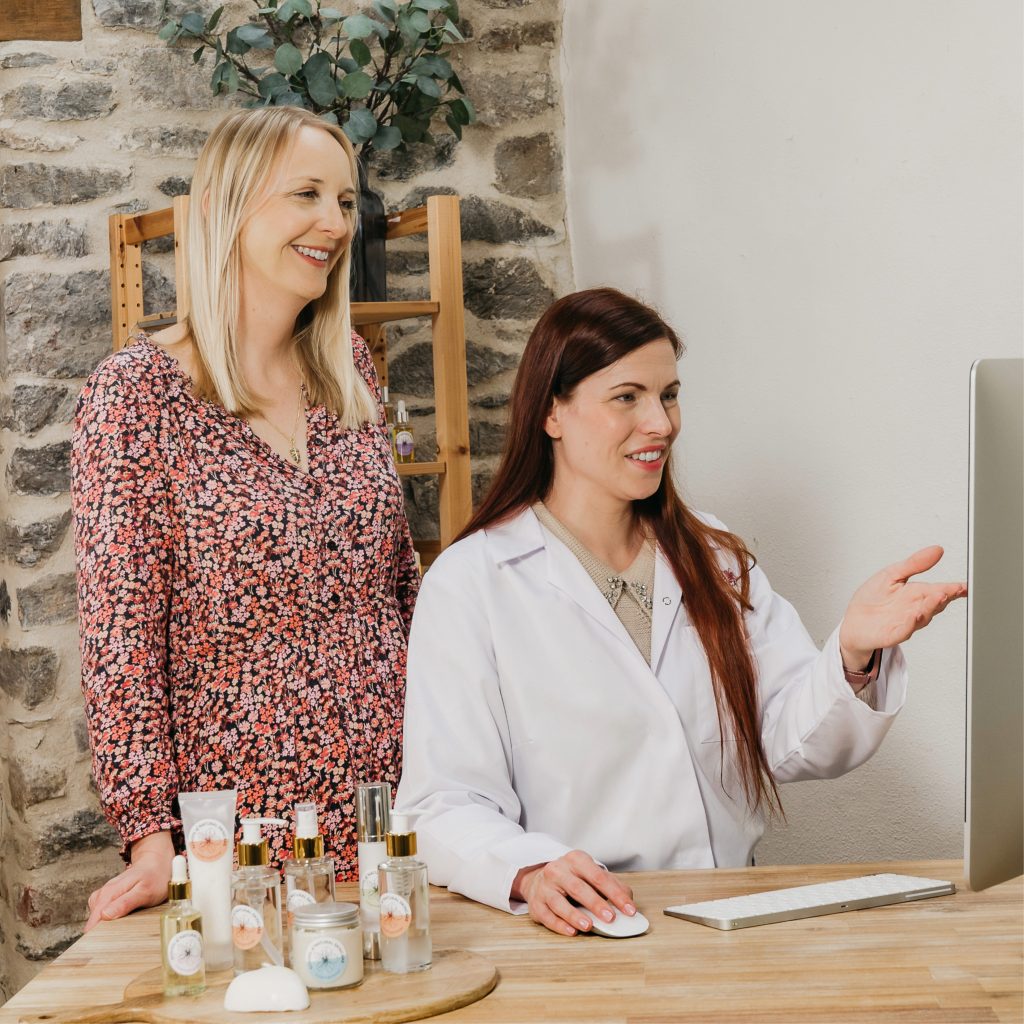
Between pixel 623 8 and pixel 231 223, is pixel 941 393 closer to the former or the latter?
pixel 231 223

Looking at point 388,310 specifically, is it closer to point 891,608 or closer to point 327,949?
point 891,608

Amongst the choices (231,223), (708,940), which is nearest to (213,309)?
(231,223)

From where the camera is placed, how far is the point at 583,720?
176 cm

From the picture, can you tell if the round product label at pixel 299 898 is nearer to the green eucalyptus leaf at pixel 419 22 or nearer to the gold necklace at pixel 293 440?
the gold necklace at pixel 293 440

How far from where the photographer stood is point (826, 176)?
88.0 inches

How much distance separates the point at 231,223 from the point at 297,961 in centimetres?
116

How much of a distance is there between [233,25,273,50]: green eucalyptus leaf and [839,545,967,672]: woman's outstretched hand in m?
1.95

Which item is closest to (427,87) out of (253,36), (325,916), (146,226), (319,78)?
(319,78)

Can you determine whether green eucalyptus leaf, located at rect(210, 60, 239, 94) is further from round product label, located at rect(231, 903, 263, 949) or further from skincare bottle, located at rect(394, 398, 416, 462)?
round product label, located at rect(231, 903, 263, 949)

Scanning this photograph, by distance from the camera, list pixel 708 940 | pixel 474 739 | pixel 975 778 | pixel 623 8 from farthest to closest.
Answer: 1. pixel 623 8
2. pixel 474 739
3. pixel 708 940
4. pixel 975 778

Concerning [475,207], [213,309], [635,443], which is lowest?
[635,443]

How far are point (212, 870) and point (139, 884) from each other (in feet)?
1.19

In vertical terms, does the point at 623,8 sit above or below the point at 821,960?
above

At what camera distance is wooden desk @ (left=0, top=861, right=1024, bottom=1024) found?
1155mm
